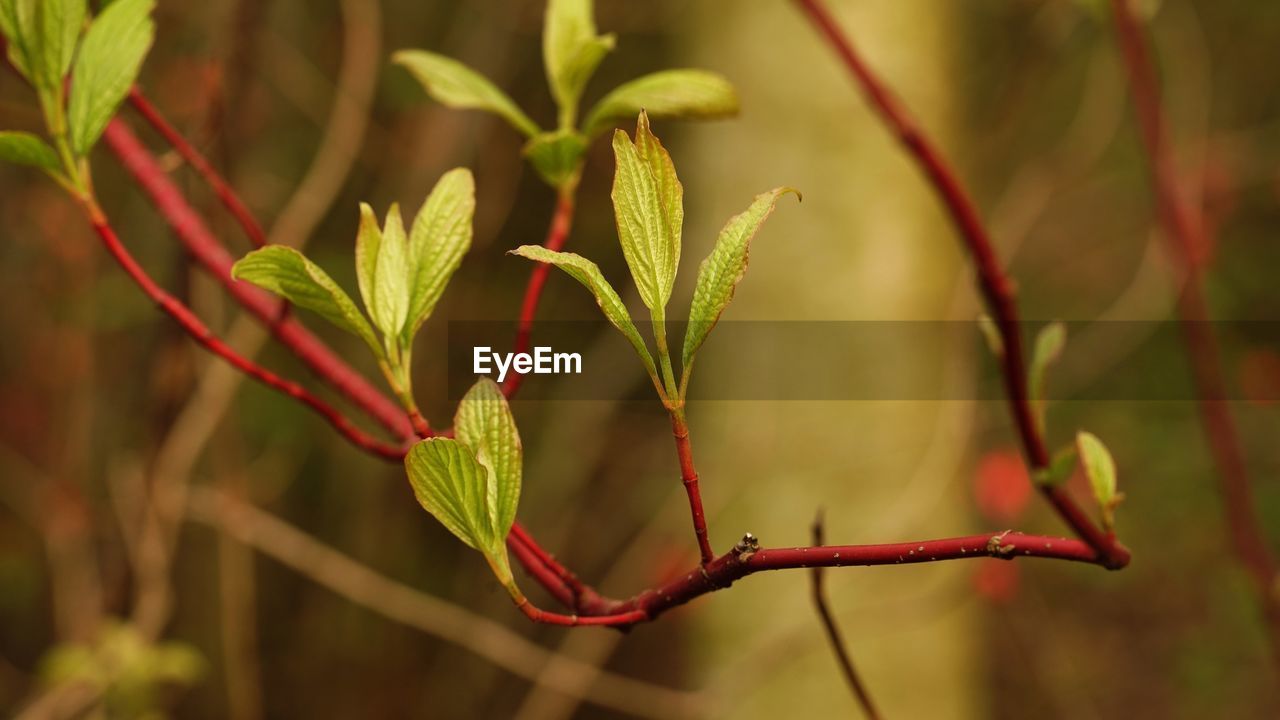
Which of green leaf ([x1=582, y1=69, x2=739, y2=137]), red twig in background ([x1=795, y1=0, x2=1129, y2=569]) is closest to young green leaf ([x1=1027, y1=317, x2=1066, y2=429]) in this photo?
red twig in background ([x1=795, y1=0, x2=1129, y2=569])

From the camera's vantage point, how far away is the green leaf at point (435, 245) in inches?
10.7

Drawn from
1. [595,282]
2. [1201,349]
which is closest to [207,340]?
[595,282]

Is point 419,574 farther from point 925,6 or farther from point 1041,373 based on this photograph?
point 1041,373

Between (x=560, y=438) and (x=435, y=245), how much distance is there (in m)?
1.14

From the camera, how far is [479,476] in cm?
23

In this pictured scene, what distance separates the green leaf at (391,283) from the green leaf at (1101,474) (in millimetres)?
191

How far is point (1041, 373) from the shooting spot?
1.13ft

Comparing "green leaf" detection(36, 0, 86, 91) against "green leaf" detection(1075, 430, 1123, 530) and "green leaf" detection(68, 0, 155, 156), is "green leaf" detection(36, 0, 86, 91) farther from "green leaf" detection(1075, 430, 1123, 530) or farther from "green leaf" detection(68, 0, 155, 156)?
"green leaf" detection(1075, 430, 1123, 530)

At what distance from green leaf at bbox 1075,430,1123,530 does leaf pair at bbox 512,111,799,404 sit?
12 centimetres

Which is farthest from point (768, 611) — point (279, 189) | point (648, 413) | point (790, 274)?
point (279, 189)

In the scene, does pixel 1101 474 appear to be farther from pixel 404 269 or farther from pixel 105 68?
pixel 105 68

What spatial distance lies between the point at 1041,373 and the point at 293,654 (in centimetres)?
129

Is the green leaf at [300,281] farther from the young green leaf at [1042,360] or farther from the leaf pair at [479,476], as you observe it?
the young green leaf at [1042,360]

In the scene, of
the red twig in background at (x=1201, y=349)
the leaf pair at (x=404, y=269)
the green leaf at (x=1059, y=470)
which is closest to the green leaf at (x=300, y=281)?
the leaf pair at (x=404, y=269)
